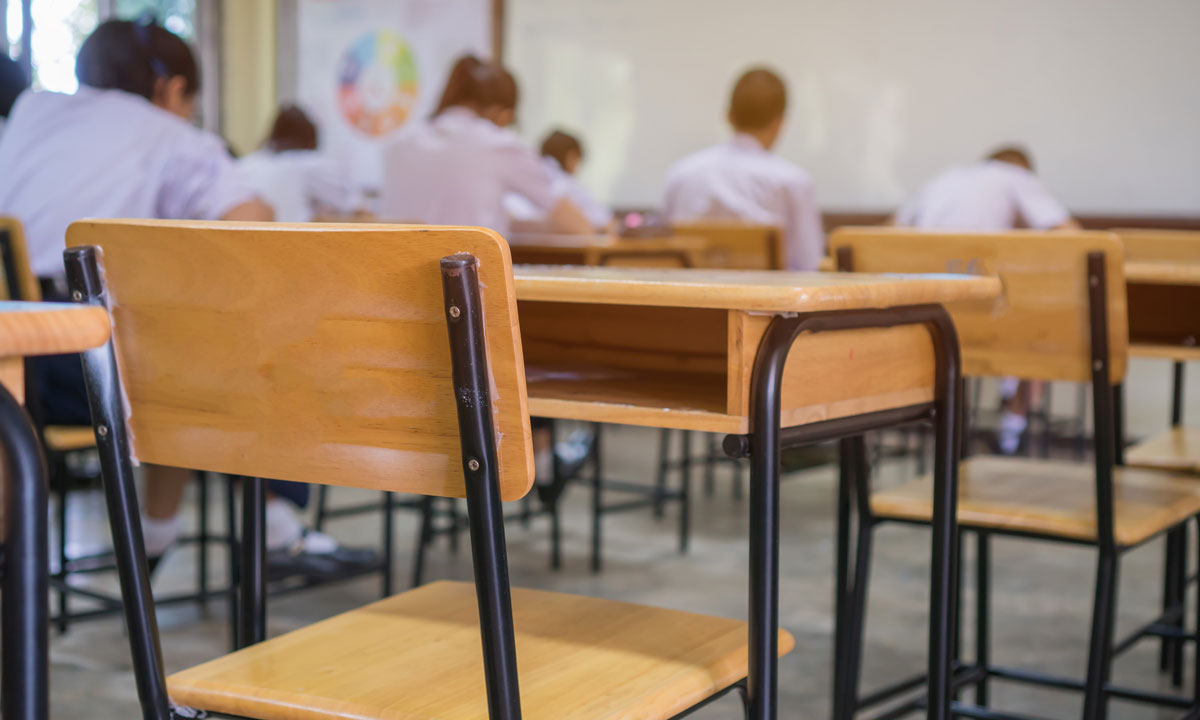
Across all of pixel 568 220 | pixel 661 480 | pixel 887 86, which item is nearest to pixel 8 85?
pixel 568 220

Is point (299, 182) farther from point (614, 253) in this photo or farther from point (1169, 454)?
point (1169, 454)

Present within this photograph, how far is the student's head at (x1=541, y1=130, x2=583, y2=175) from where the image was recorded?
582 centimetres

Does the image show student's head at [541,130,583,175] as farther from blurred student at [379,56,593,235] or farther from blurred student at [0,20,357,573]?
blurred student at [0,20,357,573]

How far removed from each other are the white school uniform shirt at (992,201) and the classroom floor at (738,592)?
43.1 inches

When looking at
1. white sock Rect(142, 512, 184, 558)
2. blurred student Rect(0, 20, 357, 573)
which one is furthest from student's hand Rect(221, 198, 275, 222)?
white sock Rect(142, 512, 184, 558)

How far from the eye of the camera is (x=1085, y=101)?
5.25m

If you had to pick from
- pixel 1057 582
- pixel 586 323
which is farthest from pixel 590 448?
pixel 586 323

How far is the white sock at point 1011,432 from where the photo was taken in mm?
4605

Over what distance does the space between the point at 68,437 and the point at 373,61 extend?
5.41 meters

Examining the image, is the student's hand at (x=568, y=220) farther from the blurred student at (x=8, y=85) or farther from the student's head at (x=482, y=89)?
the blurred student at (x=8, y=85)

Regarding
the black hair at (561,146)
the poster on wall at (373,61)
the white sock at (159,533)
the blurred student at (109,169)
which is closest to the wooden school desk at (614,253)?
the blurred student at (109,169)

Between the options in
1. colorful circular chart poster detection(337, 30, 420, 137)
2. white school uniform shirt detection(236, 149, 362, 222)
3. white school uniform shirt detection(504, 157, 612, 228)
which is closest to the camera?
white school uniform shirt detection(236, 149, 362, 222)

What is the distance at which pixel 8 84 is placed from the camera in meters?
3.18

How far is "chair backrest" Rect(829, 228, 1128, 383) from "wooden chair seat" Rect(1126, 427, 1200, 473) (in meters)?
0.51
